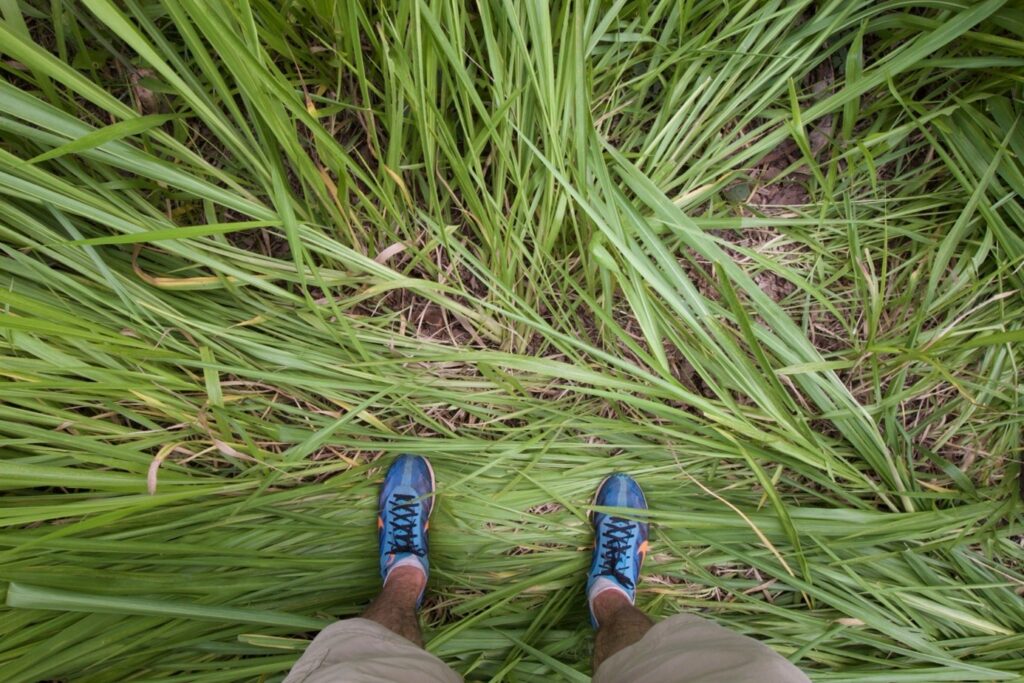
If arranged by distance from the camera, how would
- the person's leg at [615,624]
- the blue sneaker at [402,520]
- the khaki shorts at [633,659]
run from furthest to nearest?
the blue sneaker at [402,520]
the person's leg at [615,624]
the khaki shorts at [633,659]

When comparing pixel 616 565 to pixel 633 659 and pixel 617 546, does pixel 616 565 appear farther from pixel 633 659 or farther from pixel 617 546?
pixel 633 659

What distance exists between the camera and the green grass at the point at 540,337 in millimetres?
766

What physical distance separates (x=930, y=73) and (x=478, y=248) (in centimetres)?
90

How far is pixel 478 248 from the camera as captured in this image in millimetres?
959

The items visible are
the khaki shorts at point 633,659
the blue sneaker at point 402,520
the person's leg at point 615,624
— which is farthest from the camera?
the blue sneaker at point 402,520

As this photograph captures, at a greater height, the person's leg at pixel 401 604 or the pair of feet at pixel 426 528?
the pair of feet at pixel 426 528

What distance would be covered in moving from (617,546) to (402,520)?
0.41 metres

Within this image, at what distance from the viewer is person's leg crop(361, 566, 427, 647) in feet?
2.93

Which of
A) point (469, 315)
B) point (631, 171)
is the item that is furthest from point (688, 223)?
point (469, 315)

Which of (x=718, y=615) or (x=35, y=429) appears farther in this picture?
(x=718, y=615)

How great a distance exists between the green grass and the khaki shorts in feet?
0.30

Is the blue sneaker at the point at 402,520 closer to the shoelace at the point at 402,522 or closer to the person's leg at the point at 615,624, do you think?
the shoelace at the point at 402,522

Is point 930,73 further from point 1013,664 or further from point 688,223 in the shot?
point 1013,664

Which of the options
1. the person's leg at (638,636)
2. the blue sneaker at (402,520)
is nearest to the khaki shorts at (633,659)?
the person's leg at (638,636)
